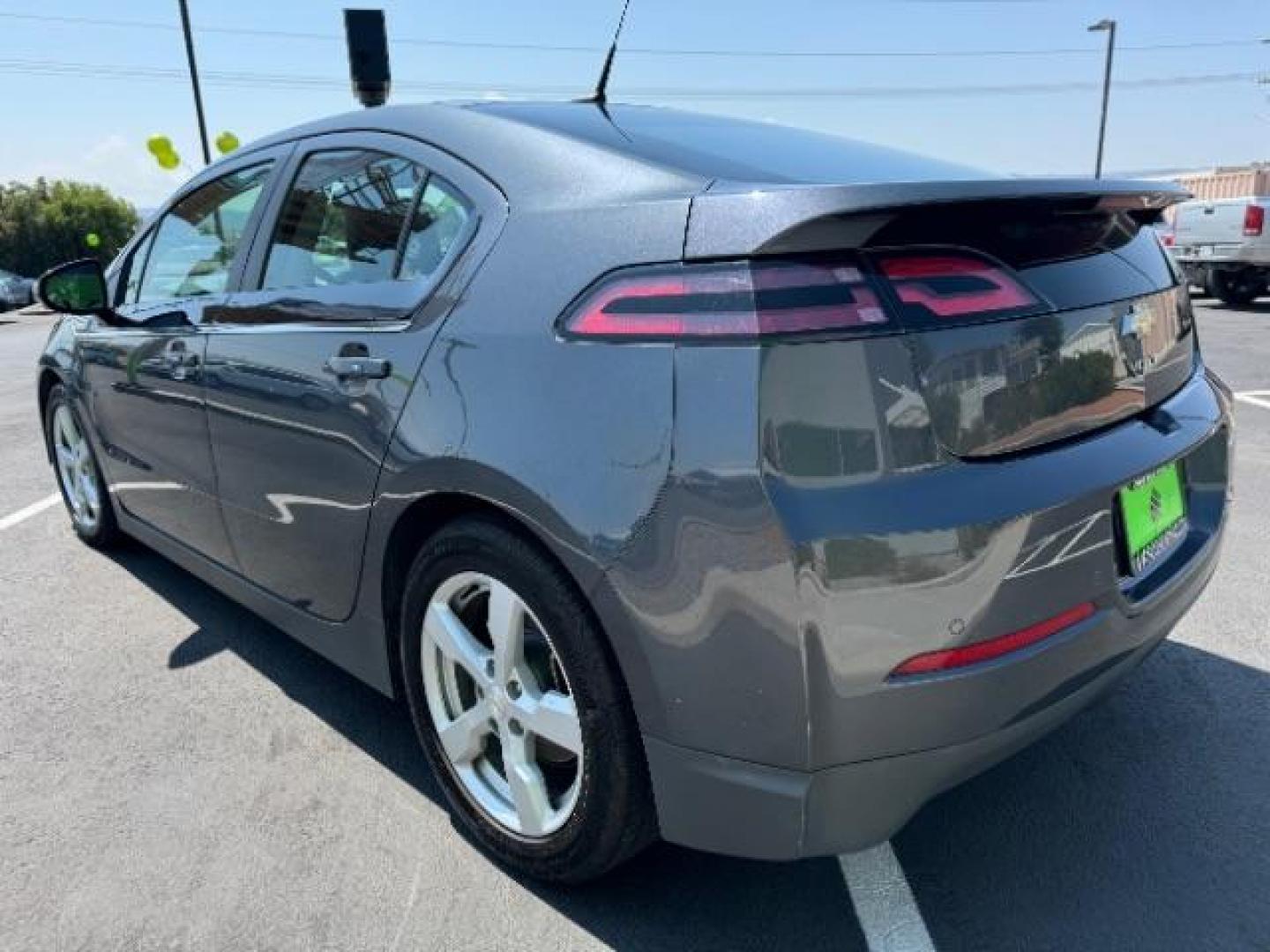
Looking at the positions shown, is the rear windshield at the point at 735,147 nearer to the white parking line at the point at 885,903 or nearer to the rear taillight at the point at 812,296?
the rear taillight at the point at 812,296

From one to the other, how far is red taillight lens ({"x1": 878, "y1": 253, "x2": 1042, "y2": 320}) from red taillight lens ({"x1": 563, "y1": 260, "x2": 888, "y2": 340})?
60 millimetres

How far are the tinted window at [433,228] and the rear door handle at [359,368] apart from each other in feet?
0.69

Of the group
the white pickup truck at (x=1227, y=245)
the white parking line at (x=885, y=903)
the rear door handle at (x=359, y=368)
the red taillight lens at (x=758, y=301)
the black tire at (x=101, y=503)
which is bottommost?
the white pickup truck at (x=1227, y=245)

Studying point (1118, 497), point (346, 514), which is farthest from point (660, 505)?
point (346, 514)

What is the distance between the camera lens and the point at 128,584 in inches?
163

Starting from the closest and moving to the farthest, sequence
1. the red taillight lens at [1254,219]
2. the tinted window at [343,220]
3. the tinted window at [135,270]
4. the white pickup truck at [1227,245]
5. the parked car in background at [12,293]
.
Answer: the tinted window at [343,220] < the tinted window at [135,270] < the red taillight lens at [1254,219] < the white pickup truck at [1227,245] < the parked car in background at [12,293]

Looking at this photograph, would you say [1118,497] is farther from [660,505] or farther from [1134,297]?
[660,505]

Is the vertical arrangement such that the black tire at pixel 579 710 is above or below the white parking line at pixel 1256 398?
above

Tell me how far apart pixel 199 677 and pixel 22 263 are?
55031 mm

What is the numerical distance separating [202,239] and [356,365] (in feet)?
4.49

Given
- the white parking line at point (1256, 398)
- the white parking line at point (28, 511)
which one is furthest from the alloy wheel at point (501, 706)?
the white parking line at point (1256, 398)

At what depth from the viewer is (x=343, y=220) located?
101 inches

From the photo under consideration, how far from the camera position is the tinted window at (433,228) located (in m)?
2.19

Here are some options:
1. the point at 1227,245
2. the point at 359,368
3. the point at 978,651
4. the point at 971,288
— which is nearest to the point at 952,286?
the point at 971,288
